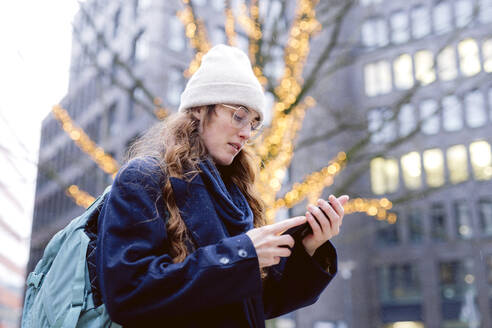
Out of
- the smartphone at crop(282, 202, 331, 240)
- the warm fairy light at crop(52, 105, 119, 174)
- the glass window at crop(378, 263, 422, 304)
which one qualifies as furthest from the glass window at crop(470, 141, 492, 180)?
the smartphone at crop(282, 202, 331, 240)

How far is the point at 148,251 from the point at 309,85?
4.84m

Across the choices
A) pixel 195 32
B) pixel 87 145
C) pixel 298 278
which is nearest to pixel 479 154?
pixel 195 32

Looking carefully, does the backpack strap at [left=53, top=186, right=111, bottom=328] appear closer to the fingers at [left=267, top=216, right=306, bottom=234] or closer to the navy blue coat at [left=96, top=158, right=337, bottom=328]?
the navy blue coat at [left=96, top=158, right=337, bottom=328]

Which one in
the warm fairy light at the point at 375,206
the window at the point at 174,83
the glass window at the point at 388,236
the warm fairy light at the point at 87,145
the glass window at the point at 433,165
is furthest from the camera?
the glass window at the point at 388,236

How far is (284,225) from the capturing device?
1473 millimetres

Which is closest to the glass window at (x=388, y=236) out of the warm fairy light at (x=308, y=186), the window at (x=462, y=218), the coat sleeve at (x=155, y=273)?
the window at (x=462, y=218)

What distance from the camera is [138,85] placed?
6.14 m

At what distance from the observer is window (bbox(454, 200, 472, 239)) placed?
31236mm

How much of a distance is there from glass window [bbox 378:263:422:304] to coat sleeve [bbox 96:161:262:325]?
32986mm

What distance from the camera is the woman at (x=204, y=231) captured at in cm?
131

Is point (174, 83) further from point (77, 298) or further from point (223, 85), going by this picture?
point (77, 298)

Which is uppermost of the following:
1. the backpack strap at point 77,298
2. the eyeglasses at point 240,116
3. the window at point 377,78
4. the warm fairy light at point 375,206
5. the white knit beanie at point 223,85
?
the window at point 377,78

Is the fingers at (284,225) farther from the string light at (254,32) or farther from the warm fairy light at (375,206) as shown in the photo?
the warm fairy light at (375,206)

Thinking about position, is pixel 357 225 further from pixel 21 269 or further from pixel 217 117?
pixel 21 269
